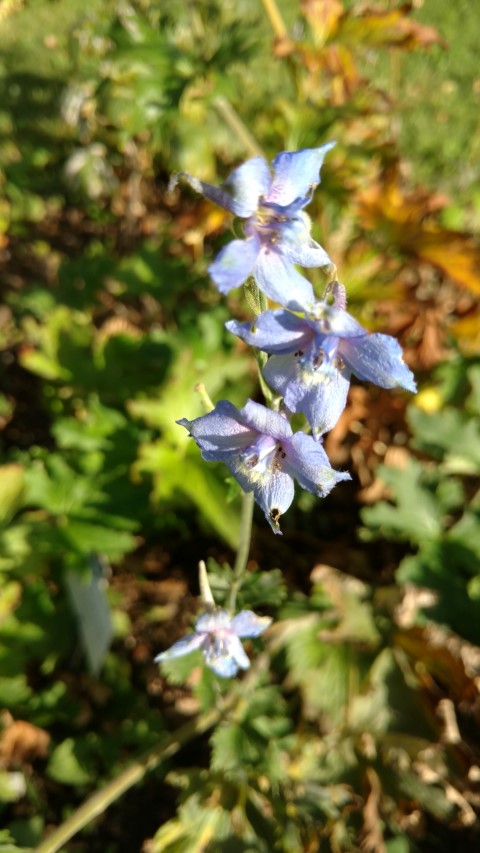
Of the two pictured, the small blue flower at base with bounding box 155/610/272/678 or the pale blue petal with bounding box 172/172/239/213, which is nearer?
the pale blue petal with bounding box 172/172/239/213

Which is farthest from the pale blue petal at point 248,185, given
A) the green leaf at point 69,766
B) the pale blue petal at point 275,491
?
the green leaf at point 69,766

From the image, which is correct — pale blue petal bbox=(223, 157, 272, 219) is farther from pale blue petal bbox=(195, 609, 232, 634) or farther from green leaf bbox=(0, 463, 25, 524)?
green leaf bbox=(0, 463, 25, 524)

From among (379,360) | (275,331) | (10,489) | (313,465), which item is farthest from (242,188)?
(10,489)

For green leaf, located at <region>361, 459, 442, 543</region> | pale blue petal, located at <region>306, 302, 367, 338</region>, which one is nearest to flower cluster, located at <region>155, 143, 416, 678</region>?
pale blue petal, located at <region>306, 302, 367, 338</region>

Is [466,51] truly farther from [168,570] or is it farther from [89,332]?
[168,570]

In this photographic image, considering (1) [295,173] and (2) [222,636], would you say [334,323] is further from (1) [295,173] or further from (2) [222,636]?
(2) [222,636]

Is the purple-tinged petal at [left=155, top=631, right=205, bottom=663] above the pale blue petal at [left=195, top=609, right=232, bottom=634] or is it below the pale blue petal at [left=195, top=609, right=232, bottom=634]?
below
